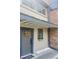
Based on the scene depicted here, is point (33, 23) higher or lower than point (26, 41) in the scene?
higher

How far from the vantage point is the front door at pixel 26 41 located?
3.63 ft

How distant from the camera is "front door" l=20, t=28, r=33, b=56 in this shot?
1.10 meters

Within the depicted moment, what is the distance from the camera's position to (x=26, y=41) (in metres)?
1.18

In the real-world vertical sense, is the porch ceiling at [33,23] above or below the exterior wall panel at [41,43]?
above

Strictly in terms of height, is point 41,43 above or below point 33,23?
below

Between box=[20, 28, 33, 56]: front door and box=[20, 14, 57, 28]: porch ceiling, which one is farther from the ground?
box=[20, 14, 57, 28]: porch ceiling
